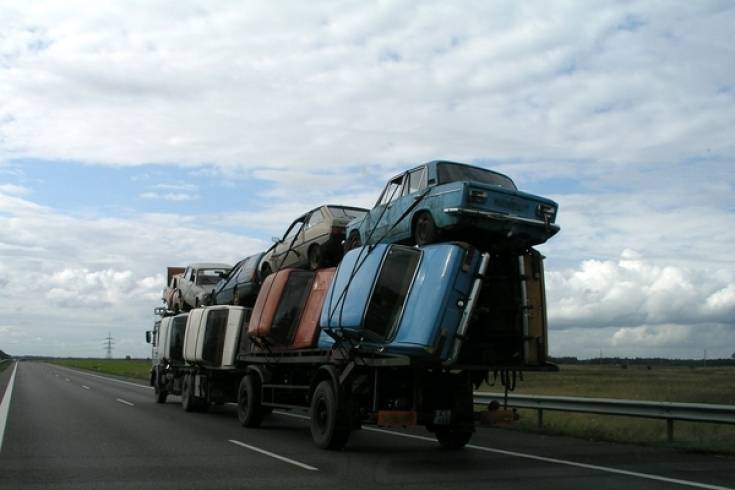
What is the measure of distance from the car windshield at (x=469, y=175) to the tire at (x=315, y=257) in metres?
4.13

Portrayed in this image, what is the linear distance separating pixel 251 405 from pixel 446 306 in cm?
656

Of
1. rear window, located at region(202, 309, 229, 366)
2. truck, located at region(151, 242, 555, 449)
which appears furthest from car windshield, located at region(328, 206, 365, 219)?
rear window, located at region(202, 309, 229, 366)

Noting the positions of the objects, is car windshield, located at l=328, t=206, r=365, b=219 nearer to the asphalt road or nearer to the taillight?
the asphalt road

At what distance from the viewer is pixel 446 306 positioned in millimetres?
9539

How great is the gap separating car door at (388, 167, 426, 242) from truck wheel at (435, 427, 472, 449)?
2.99m

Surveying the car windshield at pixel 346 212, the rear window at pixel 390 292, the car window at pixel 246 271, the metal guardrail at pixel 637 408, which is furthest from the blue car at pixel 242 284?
the rear window at pixel 390 292

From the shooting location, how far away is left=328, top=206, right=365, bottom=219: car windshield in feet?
49.4

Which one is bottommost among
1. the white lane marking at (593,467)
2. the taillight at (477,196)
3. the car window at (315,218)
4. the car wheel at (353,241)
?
the white lane marking at (593,467)

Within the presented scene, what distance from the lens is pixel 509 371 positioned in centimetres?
1062

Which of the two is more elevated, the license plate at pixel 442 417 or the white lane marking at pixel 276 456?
the license plate at pixel 442 417

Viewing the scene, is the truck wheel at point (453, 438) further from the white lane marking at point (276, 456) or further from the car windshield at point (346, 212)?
the car windshield at point (346, 212)

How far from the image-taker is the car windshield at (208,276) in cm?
2298

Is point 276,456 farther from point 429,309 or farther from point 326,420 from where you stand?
point 429,309

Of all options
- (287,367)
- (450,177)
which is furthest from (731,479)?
(287,367)
